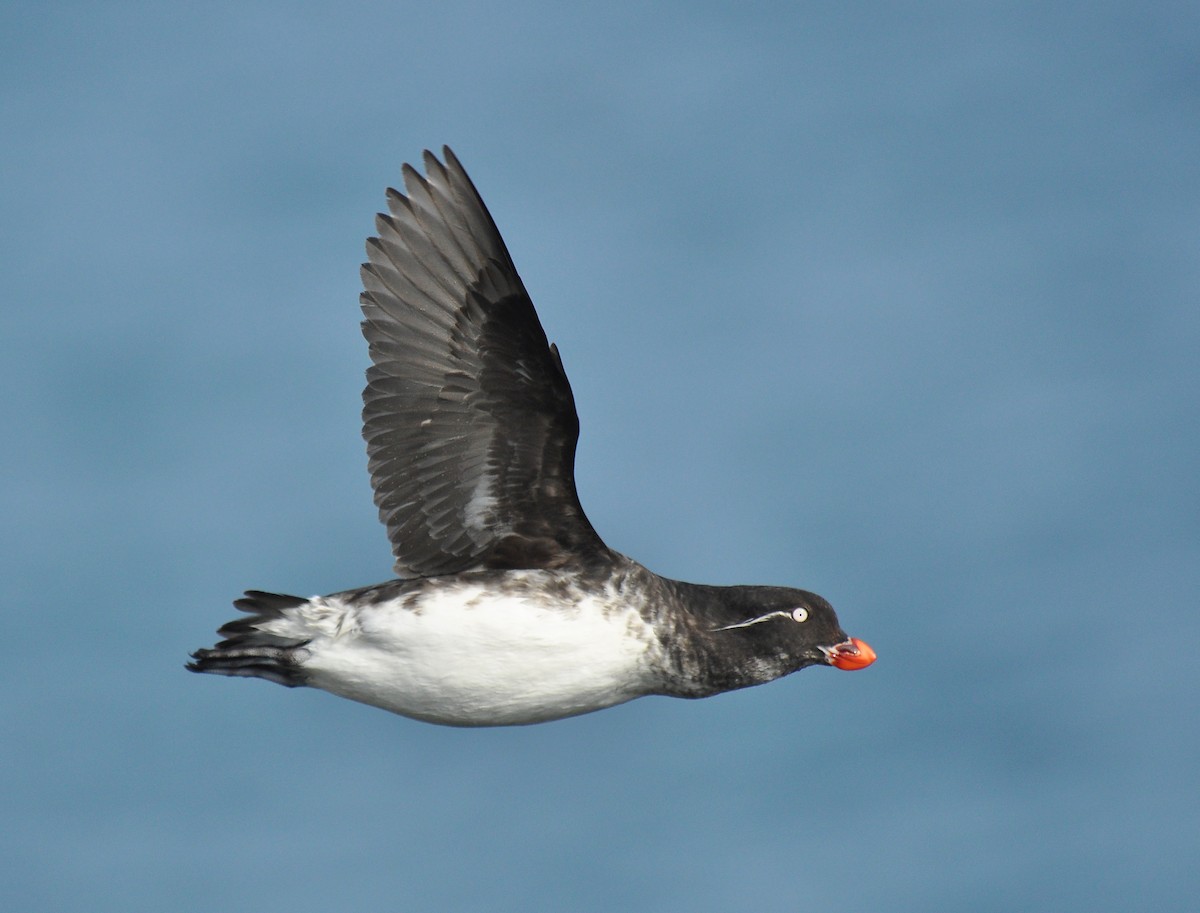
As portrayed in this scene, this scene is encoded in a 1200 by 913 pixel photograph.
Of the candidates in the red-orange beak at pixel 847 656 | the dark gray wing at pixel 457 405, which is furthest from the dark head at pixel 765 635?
the dark gray wing at pixel 457 405

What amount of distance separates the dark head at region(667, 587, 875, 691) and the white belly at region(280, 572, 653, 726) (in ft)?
1.47

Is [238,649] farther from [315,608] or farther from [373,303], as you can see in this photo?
[373,303]

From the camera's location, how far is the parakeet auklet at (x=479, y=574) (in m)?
11.5

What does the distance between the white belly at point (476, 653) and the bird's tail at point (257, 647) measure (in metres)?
0.12

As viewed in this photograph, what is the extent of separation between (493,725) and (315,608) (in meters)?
1.25

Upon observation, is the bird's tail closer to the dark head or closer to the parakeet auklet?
the parakeet auklet

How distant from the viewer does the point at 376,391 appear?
12.0 metres

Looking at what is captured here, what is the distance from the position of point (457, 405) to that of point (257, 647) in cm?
185

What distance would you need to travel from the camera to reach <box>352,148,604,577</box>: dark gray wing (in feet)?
38.9

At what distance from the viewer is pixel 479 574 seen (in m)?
11.8

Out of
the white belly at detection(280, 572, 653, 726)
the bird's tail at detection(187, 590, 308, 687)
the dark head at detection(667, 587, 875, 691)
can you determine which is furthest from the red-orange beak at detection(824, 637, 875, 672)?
the bird's tail at detection(187, 590, 308, 687)

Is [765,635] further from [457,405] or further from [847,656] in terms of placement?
[457,405]

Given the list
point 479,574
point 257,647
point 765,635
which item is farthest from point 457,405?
point 765,635

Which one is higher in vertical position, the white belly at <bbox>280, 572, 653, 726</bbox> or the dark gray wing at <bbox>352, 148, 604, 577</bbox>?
the dark gray wing at <bbox>352, 148, 604, 577</bbox>
